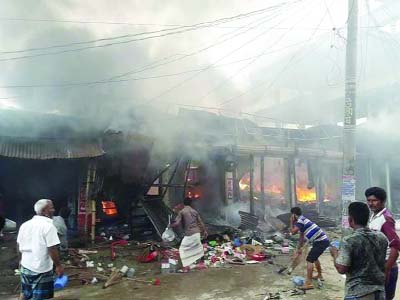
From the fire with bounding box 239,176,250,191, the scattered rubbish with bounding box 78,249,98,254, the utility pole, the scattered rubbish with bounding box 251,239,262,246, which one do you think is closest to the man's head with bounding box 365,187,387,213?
the utility pole

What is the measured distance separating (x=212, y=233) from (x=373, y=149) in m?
9.40

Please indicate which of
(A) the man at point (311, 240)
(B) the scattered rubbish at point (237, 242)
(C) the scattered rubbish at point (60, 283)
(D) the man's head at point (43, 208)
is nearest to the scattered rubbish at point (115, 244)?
(C) the scattered rubbish at point (60, 283)

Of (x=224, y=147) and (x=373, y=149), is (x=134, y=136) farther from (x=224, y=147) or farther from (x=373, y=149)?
(x=373, y=149)

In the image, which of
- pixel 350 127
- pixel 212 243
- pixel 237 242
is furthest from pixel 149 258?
pixel 350 127

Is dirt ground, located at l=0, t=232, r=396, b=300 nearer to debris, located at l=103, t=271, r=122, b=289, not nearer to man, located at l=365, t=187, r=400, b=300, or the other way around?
debris, located at l=103, t=271, r=122, b=289

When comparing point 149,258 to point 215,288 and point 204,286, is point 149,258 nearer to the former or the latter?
point 204,286

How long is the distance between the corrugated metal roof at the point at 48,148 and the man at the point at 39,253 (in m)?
4.53

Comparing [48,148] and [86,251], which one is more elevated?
[48,148]

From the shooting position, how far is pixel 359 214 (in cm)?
283

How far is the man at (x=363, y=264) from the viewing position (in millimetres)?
2727

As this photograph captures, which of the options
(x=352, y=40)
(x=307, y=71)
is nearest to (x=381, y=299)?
(x=352, y=40)

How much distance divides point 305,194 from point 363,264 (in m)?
13.6

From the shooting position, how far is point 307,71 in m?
21.5

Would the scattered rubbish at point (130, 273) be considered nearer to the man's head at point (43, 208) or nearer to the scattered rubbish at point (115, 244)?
the scattered rubbish at point (115, 244)
